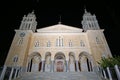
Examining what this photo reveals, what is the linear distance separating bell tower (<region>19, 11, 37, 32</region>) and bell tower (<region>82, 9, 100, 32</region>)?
11.7 meters

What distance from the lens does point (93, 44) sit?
22484 millimetres

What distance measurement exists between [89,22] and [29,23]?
1359 centimetres

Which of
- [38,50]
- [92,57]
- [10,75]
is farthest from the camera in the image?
[38,50]

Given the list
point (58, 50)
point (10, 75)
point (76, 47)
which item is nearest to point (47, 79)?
point (10, 75)

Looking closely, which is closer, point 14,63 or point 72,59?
point 14,63

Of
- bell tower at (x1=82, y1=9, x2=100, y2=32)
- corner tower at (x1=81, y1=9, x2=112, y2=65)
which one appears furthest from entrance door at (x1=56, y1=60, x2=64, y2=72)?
bell tower at (x1=82, y1=9, x2=100, y2=32)

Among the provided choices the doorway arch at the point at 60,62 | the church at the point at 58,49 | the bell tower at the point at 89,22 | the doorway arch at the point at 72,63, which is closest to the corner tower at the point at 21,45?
the church at the point at 58,49

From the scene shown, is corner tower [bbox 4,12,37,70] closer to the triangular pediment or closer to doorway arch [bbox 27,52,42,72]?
doorway arch [bbox 27,52,42,72]

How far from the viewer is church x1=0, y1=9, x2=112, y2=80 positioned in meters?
21.4

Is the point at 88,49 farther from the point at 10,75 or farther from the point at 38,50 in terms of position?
the point at 10,75

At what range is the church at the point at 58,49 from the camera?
2139 centimetres

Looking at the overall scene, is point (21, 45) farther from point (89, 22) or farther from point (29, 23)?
point (89, 22)

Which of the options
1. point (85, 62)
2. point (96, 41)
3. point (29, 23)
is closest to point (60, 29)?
point (29, 23)

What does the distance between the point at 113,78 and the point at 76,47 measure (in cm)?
1278
